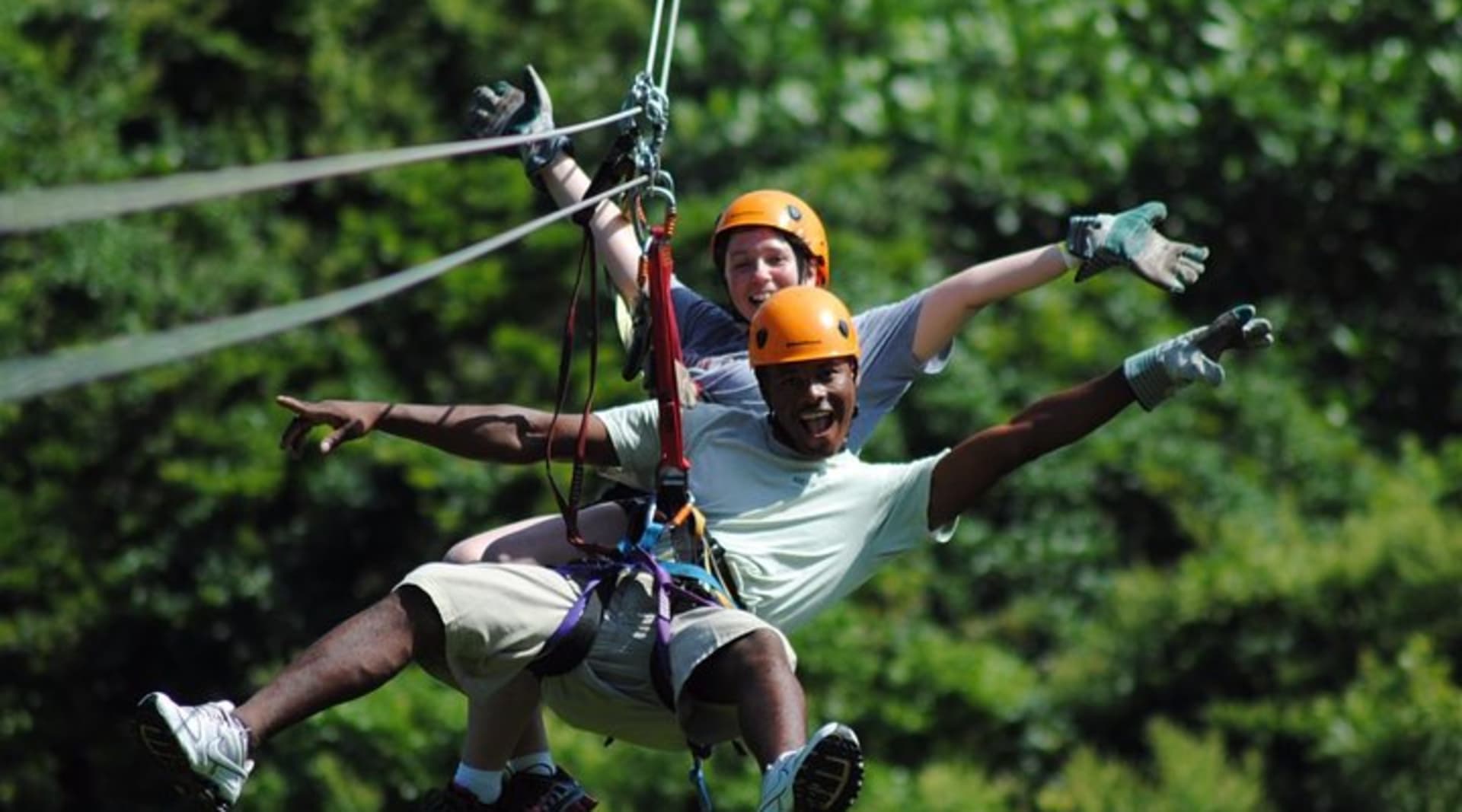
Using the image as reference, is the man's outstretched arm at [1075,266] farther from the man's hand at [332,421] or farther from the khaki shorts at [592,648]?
the man's hand at [332,421]

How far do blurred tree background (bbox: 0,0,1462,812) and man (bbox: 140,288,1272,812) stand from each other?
5.34 metres

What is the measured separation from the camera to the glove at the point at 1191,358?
23.6ft

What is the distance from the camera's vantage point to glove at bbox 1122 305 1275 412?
23.6 feet

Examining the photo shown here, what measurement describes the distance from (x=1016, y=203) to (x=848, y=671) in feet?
13.0

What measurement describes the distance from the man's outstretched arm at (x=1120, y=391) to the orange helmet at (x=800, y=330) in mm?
377

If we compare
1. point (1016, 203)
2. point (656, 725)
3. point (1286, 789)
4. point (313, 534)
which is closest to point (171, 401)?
point (313, 534)

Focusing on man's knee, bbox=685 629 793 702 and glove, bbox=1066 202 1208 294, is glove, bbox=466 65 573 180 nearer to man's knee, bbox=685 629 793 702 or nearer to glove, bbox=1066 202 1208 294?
glove, bbox=1066 202 1208 294

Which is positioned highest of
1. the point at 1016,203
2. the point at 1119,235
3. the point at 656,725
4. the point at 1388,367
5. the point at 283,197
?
the point at 1119,235

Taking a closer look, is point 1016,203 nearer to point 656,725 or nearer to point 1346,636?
point 1346,636

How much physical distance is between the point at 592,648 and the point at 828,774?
0.84 metres

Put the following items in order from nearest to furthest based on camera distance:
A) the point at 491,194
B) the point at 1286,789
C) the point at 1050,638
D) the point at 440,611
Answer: the point at 440,611
the point at 1286,789
the point at 1050,638
the point at 491,194

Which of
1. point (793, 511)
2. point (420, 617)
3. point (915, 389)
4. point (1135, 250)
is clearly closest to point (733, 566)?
point (793, 511)

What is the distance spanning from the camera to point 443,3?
1720 cm

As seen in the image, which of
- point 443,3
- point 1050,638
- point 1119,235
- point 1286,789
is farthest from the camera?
point 443,3
